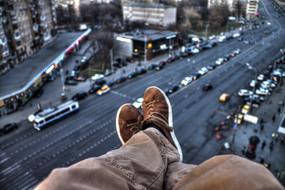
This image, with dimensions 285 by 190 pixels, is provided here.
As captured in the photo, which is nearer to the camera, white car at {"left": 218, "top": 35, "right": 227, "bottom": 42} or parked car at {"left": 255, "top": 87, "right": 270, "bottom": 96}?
parked car at {"left": 255, "top": 87, "right": 270, "bottom": 96}

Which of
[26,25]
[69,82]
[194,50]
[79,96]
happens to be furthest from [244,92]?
[26,25]

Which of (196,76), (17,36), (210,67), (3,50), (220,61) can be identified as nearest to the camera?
(3,50)

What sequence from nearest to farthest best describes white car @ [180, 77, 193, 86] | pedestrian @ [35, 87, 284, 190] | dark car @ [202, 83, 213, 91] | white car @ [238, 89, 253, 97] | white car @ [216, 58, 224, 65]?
pedestrian @ [35, 87, 284, 190] → white car @ [238, 89, 253, 97] → dark car @ [202, 83, 213, 91] → white car @ [180, 77, 193, 86] → white car @ [216, 58, 224, 65]

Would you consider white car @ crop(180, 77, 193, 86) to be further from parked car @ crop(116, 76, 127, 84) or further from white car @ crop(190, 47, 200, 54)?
white car @ crop(190, 47, 200, 54)

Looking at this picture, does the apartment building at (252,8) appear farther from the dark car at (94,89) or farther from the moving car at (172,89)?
the dark car at (94,89)

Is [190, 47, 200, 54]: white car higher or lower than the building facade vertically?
lower

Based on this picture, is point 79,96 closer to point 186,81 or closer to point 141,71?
point 141,71

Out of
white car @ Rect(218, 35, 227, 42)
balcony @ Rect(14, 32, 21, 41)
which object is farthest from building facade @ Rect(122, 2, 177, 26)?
balcony @ Rect(14, 32, 21, 41)
